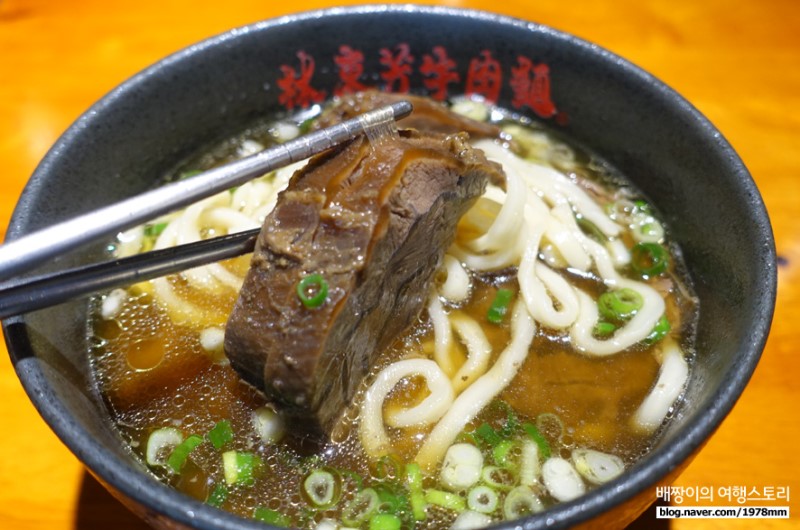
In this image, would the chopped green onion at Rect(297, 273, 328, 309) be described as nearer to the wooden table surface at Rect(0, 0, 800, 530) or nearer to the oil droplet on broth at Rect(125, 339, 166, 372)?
the oil droplet on broth at Rect(125, 339, 166, 372)

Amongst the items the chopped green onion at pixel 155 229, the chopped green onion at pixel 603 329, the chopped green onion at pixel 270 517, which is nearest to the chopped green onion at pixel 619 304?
the chopped green onion at pixel 603 329

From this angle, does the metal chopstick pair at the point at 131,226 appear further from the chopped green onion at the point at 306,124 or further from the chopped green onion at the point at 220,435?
the chopped green onion at the point at 306,124

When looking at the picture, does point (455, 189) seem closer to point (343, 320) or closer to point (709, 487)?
point (343, 320)

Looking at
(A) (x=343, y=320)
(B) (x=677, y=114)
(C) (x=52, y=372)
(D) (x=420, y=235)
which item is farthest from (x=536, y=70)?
(C) (x=52, y=372)

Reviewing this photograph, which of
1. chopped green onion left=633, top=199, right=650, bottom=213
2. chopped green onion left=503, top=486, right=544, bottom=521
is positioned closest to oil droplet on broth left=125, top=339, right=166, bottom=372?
chopped green onion left=503, top=486, right=544, bottom=521

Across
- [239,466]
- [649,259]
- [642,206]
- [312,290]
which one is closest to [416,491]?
[239,466]

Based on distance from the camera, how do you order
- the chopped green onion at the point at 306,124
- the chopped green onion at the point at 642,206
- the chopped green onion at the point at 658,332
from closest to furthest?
the chopped green onion at the point at 658,332 < the chopped green onion at the point at 642,206 < the chopped green onion at the point at 306,124

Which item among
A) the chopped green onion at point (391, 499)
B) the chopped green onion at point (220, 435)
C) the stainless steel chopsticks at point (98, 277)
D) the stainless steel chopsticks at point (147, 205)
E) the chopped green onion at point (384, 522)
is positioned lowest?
the chopped green onion at point (384, 522)

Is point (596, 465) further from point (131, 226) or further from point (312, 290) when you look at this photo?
Result: point (131, 226)
